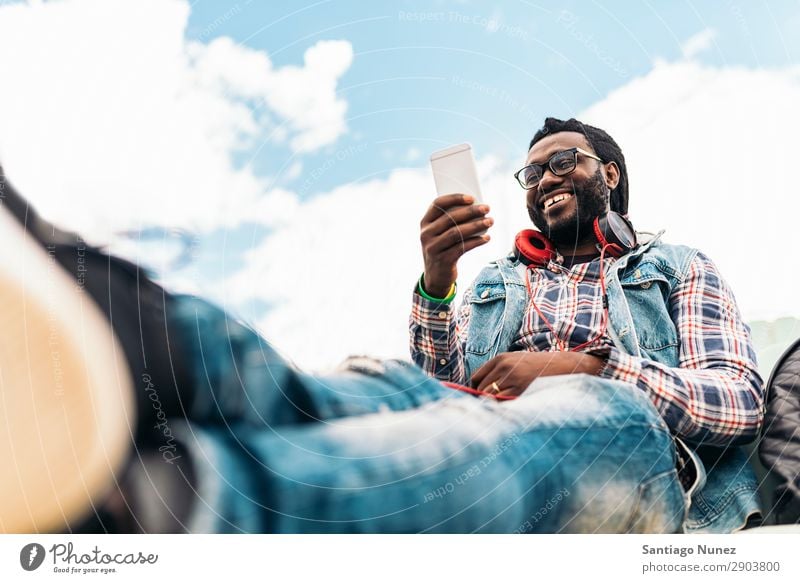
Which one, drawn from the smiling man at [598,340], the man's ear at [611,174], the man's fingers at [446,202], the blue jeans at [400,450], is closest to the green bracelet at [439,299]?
the smiling man at [598,340]

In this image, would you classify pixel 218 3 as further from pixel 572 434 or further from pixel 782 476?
pixel 782 476

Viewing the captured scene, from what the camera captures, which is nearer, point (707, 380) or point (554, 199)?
point (707, 380)

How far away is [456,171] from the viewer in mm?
826

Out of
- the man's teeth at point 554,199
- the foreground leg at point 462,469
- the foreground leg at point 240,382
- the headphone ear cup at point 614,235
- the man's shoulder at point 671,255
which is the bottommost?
the foreground leg at point 462,469

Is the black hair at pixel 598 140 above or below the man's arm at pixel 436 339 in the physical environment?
above

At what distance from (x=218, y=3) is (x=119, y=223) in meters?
0.31

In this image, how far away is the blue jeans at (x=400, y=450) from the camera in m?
0.60

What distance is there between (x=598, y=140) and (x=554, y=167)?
0.28 ft

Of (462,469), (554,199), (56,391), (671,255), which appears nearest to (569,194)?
(554,199)

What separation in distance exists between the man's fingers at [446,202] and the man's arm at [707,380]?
23cm

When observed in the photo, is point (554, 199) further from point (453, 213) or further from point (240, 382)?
point (240, 382)

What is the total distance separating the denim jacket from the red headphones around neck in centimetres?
2

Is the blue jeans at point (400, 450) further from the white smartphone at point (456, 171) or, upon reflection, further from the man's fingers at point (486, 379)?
the white smartphone at point (456, 171)
